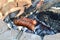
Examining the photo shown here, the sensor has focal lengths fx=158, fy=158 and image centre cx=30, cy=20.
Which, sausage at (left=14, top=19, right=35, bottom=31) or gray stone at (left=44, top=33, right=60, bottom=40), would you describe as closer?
gray stone at (left=44, top=33, right=60, bottom=40)

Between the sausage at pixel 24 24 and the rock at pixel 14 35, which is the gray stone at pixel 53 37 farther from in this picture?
the sausage at pixel 24 24

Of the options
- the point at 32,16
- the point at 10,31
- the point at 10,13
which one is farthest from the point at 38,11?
the point at 10,31

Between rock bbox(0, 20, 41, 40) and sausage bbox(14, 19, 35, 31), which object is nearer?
rock bbox(0, 20, 41, 40)

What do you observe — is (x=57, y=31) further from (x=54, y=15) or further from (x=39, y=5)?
(x=39, y=5)

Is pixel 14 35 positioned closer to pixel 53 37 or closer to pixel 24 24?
pixel 24 24

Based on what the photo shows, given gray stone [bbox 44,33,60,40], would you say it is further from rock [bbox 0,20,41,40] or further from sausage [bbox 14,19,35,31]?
sausage [bbox 14,19,35,31]

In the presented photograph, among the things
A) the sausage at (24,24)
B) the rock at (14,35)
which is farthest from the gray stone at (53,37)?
the sausage at (24,24)

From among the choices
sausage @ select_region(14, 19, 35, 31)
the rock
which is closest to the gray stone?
the rock

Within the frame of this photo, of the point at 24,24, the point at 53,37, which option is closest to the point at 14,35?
the point at 24,24

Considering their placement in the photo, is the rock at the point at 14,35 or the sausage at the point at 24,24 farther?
the sausage at the point at 24,24

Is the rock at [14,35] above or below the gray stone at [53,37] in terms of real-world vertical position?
above

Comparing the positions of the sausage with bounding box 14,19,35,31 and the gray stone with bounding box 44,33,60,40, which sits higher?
the sausage with bounding box 14,19,35,31

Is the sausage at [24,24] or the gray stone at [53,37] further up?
the sausage at [24,24]

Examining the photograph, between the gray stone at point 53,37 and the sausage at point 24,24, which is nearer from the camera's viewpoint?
the gray stone at point 53,37
